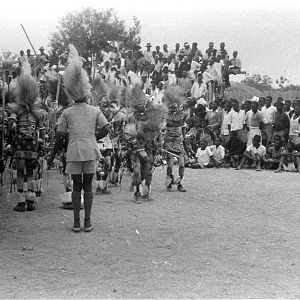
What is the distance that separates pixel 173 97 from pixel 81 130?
383 cm

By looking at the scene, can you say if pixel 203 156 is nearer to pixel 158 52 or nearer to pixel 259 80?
pixel 158 52

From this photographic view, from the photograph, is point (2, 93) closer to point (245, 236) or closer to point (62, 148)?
point (62, 148)

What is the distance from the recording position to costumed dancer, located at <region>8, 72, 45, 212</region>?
873cm

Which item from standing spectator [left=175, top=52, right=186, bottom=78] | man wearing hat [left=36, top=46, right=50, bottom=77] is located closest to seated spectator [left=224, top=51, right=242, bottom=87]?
standing spectator [left=175, top=52, right=186, bottom=78]

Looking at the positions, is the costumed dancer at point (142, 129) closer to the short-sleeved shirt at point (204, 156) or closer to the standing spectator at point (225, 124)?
the short-sleeved shirt at point (204, 156)

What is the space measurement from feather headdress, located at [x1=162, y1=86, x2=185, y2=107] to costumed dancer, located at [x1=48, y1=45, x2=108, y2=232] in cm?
356

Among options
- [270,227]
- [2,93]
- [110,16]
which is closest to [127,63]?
[110,16]

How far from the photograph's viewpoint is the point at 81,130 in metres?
7.56

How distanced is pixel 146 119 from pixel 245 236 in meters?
3.04

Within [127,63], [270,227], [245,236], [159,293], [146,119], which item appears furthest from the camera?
[127,63]

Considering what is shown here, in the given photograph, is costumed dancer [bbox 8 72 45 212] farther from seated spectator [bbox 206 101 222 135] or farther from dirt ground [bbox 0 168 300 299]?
seated spectator [bbox 206 101 222 135]

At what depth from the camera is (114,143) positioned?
36.6 ft

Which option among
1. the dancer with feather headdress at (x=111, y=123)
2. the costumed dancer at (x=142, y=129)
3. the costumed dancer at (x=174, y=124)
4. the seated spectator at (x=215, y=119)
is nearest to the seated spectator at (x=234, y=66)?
the seated spectator at (x=215, y=119)

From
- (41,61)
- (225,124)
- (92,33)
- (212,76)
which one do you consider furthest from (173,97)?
(92,33)
